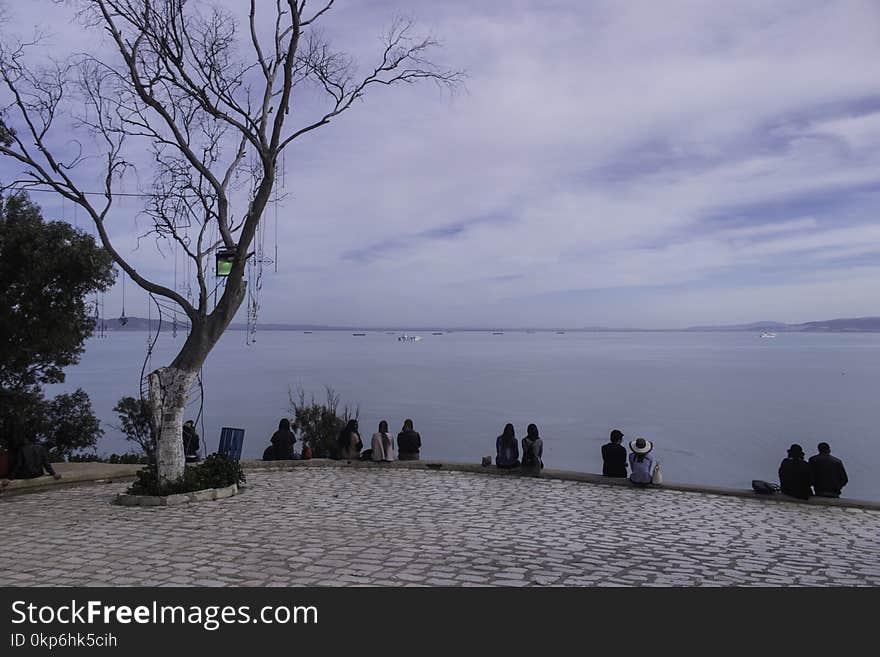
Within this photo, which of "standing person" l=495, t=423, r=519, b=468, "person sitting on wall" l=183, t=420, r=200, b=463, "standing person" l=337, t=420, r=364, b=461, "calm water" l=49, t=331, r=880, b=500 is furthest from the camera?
"calm water" l=49, t=331, r=880, b=500

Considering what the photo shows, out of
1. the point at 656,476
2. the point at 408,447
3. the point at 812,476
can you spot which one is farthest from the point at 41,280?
the point at 812,476

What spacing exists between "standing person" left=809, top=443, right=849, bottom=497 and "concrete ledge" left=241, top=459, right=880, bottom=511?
0.21 meters

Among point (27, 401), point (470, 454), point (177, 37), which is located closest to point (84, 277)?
point (27, 401)

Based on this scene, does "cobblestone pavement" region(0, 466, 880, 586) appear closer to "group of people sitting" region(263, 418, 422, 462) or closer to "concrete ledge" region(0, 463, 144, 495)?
"concrete ledge" region(0, 463, 144, 495)

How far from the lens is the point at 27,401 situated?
17.1 m

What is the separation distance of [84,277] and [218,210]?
4.88 meters

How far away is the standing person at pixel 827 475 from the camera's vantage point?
441 inches

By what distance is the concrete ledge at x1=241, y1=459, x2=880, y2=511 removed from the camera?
11016 millimetres

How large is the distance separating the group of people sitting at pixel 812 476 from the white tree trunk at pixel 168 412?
8987 mm

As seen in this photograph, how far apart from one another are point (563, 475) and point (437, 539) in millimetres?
5213

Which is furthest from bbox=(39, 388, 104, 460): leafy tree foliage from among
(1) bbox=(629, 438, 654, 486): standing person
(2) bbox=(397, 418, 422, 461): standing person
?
(1) bbox=(629, 438, 654, 486): standing person

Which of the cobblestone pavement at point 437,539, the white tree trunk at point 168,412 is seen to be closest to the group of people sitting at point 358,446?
the cobblestone pavement at point 437,539

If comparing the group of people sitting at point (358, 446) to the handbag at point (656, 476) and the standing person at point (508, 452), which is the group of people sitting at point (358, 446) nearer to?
the standing person at point (508, 452)
